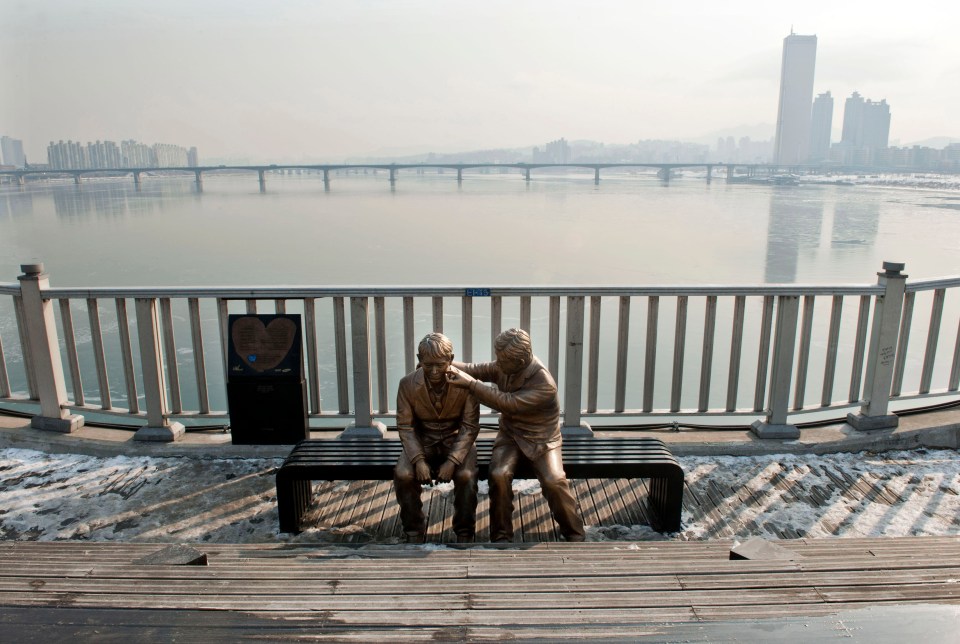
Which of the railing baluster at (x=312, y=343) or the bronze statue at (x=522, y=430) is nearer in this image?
the bronze statue at (x=522, y=430)

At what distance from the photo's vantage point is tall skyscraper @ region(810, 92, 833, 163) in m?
50.1

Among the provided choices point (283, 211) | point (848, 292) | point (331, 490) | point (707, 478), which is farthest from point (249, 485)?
point (283, 211)

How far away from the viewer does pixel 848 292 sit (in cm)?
506

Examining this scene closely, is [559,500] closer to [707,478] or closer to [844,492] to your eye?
[707,478]

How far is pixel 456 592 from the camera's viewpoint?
2484mm

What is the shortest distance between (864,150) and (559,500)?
143ft

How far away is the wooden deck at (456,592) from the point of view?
2.19 meters

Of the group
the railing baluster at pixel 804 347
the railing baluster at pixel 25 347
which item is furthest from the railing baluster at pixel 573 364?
the railing baluster at pixel 25 347

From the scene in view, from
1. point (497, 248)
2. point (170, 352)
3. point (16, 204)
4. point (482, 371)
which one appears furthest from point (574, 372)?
point (16, 204)

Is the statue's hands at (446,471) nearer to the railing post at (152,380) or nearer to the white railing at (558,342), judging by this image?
the white railing at (558,342)

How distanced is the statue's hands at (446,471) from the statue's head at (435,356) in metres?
0.45

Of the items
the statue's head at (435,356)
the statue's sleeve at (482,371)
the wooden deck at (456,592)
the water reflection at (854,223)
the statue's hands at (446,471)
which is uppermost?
the statue's head at (435,356)

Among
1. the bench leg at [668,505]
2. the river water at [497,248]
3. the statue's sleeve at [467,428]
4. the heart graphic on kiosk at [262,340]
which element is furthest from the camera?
the river water at [497,248]

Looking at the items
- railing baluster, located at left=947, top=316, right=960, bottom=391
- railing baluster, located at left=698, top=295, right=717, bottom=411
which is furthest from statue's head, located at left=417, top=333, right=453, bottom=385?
railing baluster, located at left=947, top=316, right=960, bottom=391
